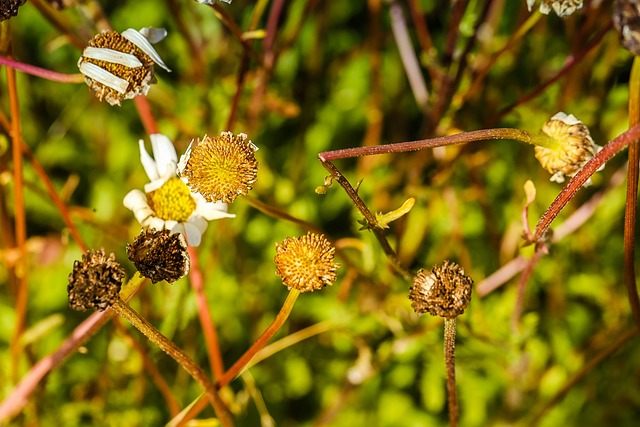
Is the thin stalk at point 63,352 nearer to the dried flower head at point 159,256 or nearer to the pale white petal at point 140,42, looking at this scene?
the dried flower head at point 159,256

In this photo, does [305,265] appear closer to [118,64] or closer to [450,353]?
[450,353]

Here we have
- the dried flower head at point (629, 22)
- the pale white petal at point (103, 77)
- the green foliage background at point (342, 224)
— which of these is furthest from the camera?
the green foliage background at point (342, 224)

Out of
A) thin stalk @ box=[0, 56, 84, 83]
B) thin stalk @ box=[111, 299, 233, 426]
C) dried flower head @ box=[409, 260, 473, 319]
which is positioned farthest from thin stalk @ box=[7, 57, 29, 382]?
dried flower head @ box=[409, 260, 473, 319]

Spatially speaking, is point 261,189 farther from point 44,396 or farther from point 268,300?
point 44,396

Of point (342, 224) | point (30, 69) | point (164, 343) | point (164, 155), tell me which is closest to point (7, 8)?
point (30, 69)

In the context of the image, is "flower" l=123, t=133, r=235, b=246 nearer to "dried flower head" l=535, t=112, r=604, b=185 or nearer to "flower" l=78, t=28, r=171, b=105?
"flower" l=78, t=28, r=171, b=105

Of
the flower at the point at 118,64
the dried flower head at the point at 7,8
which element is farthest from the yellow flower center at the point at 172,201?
the dried flower head at the point at 7,8

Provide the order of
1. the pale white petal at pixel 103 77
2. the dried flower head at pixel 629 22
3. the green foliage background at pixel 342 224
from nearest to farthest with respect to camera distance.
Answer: the dried flower head at pixel 629 22 < the pale white petal at pixel 103 77 < the green foliage background at pixel 342 224
